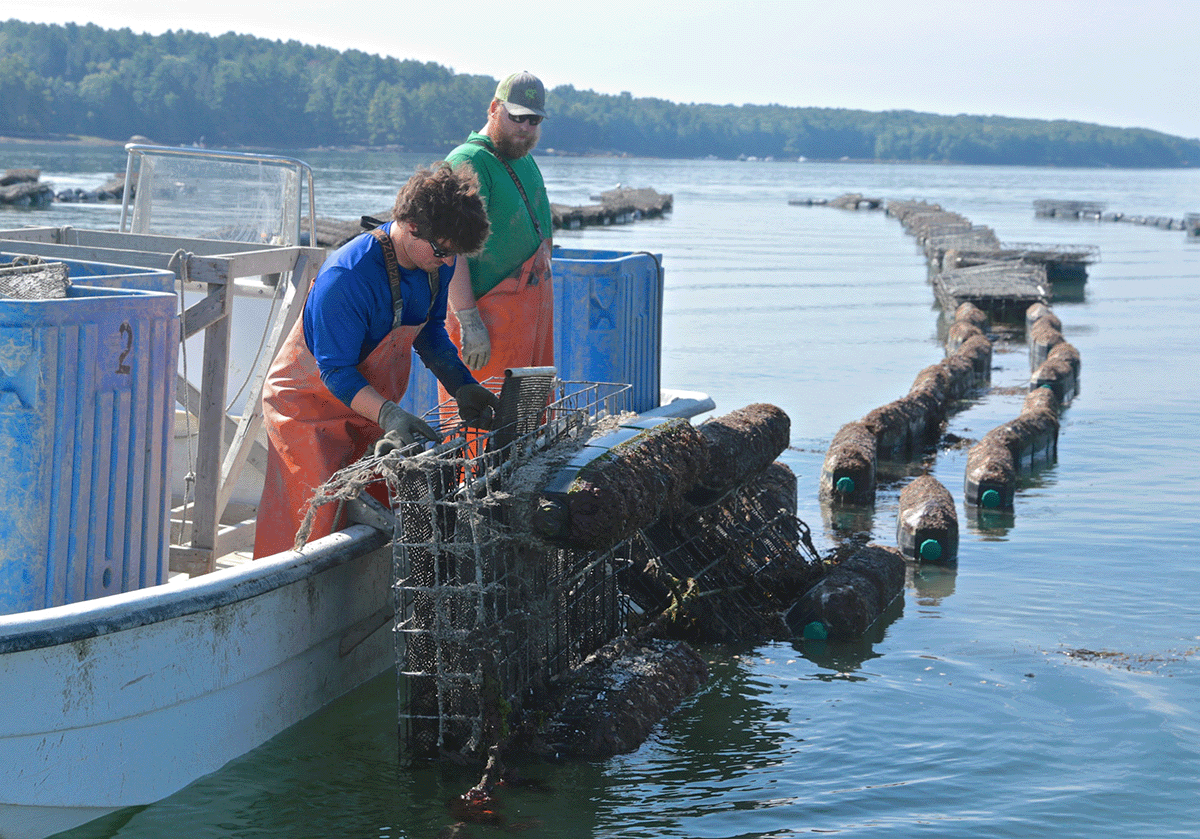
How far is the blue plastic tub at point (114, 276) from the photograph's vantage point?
5.31 m

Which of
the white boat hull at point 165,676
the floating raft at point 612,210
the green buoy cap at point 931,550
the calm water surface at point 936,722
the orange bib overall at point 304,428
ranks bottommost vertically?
the calm water surface at point 936,722

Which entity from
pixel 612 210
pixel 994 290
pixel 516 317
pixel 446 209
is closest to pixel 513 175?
pixel 516 317

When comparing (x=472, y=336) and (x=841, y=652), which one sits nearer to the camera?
(x=472, y=336)

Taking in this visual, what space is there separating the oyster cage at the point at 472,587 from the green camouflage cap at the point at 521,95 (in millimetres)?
1481

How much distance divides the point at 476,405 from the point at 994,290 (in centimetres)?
2538

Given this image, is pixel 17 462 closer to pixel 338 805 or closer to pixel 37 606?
pixel 37 606

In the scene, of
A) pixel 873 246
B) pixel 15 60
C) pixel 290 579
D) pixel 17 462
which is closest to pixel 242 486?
pixel 290 579

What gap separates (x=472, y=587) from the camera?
5.11 metres

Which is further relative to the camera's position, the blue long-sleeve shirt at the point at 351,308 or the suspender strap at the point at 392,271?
the suspender strap at the point at 392,271

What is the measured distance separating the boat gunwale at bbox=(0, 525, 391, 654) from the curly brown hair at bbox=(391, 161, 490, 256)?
1444 mm

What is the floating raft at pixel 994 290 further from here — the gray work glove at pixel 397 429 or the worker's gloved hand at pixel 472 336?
the gray work glove at pixel 397 429

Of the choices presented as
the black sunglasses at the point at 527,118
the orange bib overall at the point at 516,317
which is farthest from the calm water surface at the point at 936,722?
the black sunglasses at the point at 527,118

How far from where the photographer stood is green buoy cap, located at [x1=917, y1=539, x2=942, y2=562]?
9984 millimetres

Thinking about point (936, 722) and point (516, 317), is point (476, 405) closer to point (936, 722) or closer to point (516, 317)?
point (516, 317)
